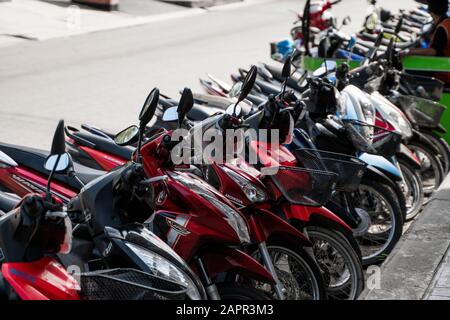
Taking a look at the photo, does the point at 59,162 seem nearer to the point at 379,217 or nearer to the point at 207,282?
the point at 207,282

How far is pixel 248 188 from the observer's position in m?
4.93

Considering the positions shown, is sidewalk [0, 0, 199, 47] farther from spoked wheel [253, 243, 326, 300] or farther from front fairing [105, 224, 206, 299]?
front fairing [105, 224, 206, 299]

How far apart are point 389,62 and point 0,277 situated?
5666 millimetres

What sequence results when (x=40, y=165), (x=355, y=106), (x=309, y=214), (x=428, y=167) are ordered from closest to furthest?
(x=309, y=214)
(x=40, y=165)
(x=355, y=106)
(x=428, y=167)

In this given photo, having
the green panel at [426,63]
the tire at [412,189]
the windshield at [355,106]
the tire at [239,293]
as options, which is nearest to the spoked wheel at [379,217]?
the windshield at [355,106]

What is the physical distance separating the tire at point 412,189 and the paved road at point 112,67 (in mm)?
3634

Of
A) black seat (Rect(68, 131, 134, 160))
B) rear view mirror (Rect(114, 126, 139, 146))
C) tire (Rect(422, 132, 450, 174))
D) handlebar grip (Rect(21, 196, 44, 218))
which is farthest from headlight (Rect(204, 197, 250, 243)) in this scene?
tire (Rect(422, 132, 450, 174))

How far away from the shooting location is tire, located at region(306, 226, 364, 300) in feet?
17.9

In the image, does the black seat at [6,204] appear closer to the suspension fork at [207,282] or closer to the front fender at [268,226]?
the suspension fork at [207,282]

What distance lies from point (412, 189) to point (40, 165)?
343 cm

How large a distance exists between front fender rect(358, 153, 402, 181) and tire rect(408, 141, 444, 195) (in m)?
1.58

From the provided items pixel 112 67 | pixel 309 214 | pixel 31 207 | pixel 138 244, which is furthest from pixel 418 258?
pixel 112 67

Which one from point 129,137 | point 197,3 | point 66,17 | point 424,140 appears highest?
point 129,137

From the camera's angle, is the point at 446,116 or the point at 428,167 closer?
the point at 428,167
